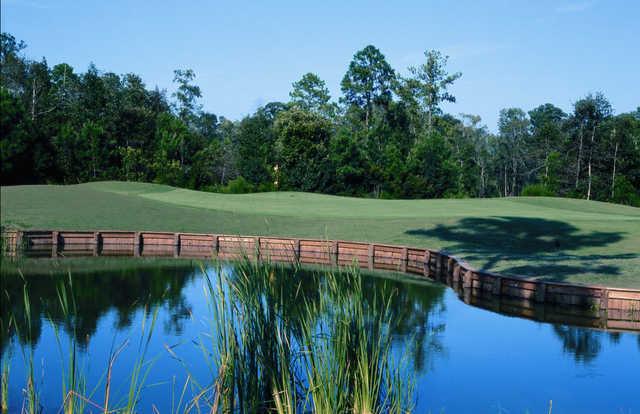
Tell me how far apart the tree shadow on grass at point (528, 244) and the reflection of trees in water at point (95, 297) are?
27.4 ft

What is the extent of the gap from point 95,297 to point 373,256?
9670 mm

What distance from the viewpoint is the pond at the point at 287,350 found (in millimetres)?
5832

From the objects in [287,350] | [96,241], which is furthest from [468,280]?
[96,241]

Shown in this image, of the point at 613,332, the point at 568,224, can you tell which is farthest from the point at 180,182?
the point at 613,332

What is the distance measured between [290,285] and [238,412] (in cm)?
137

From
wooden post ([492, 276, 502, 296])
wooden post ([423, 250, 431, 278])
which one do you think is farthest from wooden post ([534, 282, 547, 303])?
wooden post ([423, 250, 431, 278])

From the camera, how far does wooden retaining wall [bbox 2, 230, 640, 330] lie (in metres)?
14.2

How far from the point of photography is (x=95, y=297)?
15109 millimetres

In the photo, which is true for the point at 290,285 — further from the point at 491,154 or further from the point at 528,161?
the point at 491,154

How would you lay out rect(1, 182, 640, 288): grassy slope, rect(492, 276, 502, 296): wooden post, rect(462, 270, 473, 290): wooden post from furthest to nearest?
rect(1, 182, 640, 288): grassy slope < rect(462, 270, 473, 290): wooden post < rect(492, 276, 502, 296): wooden post

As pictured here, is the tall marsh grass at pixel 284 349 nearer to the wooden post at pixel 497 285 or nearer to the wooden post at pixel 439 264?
the wooden post at pixel 497 285

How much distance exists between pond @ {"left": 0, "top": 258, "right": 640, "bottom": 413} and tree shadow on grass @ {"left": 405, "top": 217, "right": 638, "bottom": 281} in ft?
8.47

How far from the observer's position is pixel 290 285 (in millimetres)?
6223

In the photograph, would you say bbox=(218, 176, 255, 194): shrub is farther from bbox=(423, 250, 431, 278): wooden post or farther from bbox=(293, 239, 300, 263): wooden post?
bbox=(423, 250, 431, 278): wooden post
